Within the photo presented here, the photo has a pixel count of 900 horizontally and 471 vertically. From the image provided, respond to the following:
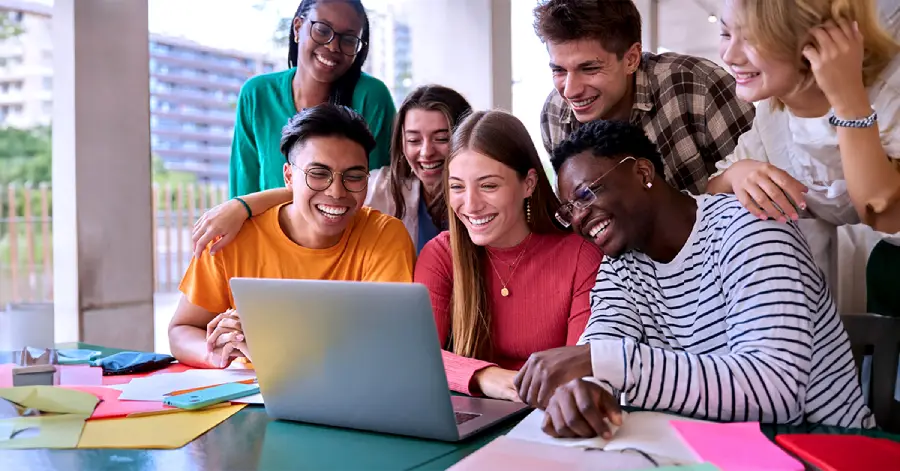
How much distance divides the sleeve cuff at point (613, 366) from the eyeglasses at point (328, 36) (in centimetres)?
150

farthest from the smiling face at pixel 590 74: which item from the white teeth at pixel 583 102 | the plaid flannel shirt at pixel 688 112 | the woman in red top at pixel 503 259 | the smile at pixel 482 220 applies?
the smile at pixel 482 220

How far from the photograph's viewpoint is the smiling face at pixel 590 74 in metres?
2.15

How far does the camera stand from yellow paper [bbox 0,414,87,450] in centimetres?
122

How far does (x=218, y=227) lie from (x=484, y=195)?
0.70 metres

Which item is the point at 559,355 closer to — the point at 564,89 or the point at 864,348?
the point at 864,348

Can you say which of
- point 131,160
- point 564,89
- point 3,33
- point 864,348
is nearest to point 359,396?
point 864,348

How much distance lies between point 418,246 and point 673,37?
5.11 m

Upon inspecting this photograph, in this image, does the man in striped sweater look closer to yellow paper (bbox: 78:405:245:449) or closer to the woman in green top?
yellow paper (bbox: 78:405:245:449)

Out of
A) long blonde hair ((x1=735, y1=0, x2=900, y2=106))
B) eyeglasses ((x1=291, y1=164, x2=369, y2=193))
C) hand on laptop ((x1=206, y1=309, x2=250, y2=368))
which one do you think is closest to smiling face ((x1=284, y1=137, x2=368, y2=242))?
eyeglasses ((x1=291, y1=164, x2=369, y2=193))

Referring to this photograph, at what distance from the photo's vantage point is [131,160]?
2.66 m

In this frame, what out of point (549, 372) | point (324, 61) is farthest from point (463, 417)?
point (324, 61)

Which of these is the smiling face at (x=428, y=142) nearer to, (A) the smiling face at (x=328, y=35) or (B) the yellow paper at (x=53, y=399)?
(A) the smiling face at (x=328, y=35)

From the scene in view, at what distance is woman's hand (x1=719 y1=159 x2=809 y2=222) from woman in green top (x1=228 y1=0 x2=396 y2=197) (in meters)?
1.38

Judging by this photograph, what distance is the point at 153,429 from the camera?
129 cm
